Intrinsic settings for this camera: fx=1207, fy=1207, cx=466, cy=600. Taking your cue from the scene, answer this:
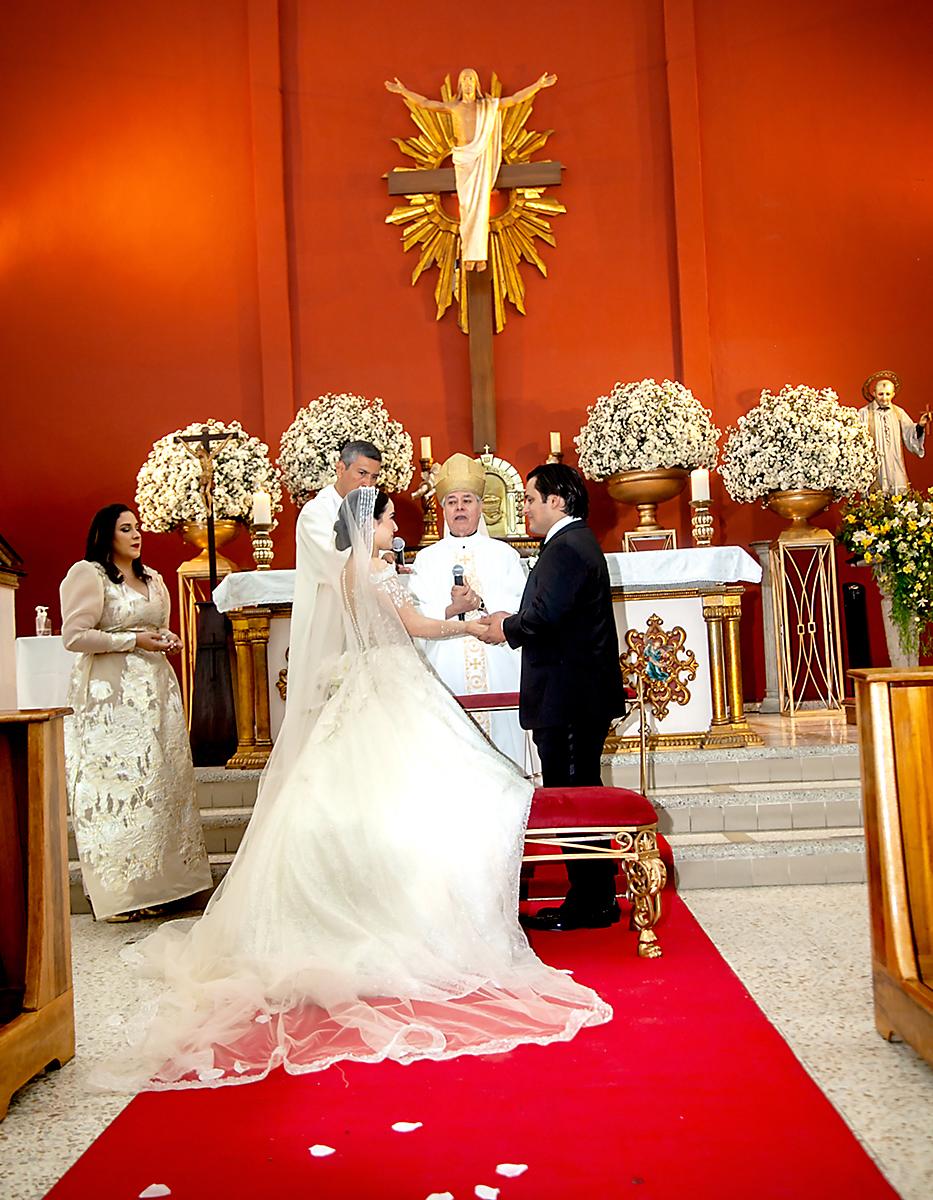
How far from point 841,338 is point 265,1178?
7.84 metres

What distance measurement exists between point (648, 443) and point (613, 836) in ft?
12.2

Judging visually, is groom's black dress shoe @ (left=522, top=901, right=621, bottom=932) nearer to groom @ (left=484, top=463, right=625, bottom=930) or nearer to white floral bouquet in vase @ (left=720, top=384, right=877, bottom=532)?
groom @ (left=484, top=463, right=625, bottom=930)

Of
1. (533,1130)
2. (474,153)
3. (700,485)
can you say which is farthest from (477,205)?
(533,1130)

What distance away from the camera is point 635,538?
7.53 meters

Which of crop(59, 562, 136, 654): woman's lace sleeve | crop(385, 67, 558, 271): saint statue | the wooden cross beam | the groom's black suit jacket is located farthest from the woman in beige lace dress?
crop(385, 67, 558, 271): saint statue

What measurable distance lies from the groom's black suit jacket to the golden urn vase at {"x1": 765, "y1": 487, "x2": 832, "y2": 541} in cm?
348

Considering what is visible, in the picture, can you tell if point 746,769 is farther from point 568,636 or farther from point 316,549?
point 316,549

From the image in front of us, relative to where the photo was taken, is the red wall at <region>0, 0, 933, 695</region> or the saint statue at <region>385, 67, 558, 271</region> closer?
the saint statue at <region>385, 67, 558, 271</region>

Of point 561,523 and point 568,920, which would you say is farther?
point 561,523

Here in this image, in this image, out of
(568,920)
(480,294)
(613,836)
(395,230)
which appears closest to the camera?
(613,836)

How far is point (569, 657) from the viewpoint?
4605 millimetres

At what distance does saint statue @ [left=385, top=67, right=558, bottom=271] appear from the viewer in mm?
8383

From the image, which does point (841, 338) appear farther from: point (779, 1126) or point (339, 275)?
point (779, 1126)

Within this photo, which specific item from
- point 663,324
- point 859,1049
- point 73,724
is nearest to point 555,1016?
point 859,1049
